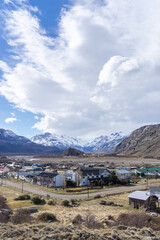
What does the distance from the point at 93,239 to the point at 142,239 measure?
3605mm

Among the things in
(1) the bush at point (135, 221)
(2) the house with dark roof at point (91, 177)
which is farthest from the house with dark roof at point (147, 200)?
(2) the house with dark roof at point (91, 177)

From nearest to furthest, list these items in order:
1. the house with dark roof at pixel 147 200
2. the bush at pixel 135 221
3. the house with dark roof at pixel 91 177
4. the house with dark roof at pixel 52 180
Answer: the bush at pixel 135 221 → the house with dark roof at pixel 147 200 → the house with dark roof at pixel 52 180 → the house with dark roof at pixel 91 177

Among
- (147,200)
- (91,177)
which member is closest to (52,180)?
(91,177)

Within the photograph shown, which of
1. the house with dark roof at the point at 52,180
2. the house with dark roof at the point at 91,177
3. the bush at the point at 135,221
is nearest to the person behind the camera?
the bush at the point at 135,221

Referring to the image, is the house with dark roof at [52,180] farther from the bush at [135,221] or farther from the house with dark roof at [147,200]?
the bush at [135,221]

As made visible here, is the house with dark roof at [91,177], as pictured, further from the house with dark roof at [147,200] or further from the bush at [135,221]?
the bush at [135,221]

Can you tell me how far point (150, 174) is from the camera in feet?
268

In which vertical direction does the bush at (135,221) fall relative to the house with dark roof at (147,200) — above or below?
above

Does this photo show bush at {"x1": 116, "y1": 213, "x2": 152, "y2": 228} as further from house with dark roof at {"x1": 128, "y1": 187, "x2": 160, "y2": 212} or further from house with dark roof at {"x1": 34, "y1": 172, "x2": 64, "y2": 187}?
house with dark roof at {"x1": 34, "y1": 172, "x2": 64, "y2": 187}

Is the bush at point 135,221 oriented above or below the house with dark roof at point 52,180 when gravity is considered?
above

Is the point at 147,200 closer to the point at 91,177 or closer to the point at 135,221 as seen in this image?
the point at 135,221

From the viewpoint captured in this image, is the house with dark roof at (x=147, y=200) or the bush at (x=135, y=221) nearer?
the bush at (x=135, y=221)

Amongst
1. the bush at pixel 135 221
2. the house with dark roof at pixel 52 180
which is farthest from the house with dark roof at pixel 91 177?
the bush at pixel 135 221

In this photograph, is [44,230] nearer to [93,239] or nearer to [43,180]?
[93,239]
